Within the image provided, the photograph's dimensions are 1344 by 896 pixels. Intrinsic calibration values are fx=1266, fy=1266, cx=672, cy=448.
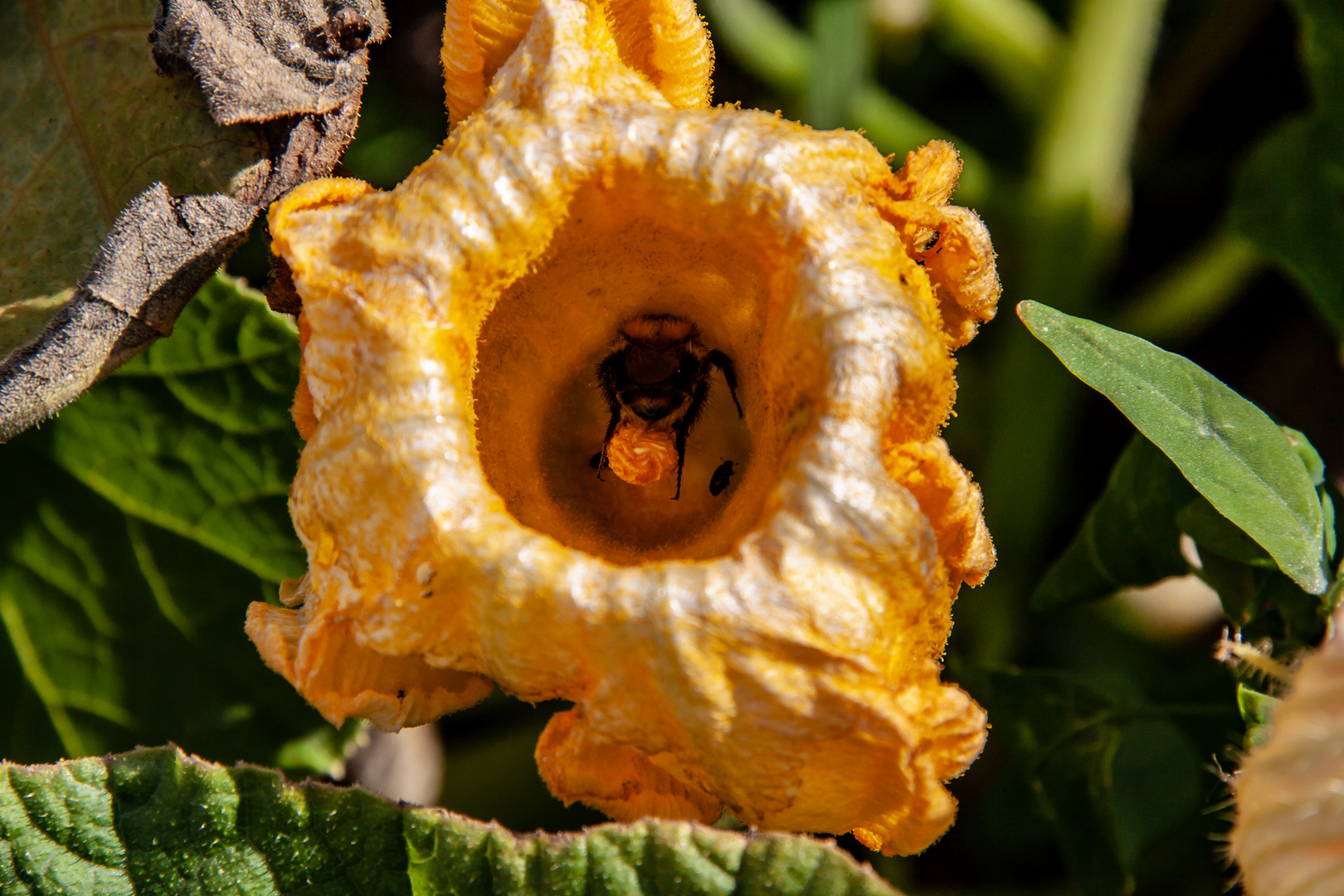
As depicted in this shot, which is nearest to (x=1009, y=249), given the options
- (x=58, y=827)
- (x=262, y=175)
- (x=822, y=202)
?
(x=822, y=202)

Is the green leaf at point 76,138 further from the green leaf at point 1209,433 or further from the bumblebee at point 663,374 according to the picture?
the green leaf at point 1209,433

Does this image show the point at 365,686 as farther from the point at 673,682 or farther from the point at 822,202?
the point at 822,202

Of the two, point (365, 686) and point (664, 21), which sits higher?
point (664, 21)

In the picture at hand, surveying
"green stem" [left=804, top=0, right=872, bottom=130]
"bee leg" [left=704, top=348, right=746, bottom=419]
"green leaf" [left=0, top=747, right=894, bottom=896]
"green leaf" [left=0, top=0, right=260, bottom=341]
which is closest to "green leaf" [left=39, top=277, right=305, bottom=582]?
"green leaf" [left=0, top=0, right=260, bottom=341]

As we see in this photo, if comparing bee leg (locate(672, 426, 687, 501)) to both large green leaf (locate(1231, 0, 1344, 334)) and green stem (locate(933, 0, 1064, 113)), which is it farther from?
green stem (locate(933, 0, 1064, 113))

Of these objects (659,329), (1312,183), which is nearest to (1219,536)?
(659,329)
